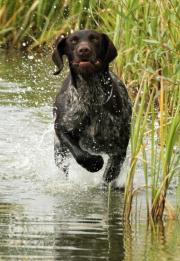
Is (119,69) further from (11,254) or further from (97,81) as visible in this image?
(11,254)

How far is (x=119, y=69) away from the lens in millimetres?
11477

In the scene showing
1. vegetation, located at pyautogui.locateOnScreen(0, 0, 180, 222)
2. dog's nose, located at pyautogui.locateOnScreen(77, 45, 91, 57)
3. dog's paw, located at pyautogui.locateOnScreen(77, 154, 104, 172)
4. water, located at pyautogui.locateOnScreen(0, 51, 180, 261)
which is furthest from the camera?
dog's paw, located at pyautogui.locateOnScreen(77, 154, 104, 172)

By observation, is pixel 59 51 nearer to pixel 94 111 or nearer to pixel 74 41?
pixel 74 41

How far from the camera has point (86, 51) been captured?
343 inches

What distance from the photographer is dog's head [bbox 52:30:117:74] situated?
8.78m

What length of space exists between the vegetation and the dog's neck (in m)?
0.30

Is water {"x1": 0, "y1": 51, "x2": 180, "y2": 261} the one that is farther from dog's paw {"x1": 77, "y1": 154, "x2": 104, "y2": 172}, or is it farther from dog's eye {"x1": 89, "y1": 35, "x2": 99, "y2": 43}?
dog's eye {"x1": 89, "y1": 35, "x2": 99, "y2": 43}

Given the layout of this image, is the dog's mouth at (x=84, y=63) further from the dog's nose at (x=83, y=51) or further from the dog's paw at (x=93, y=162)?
the dog's paw at (x=93, y=162)

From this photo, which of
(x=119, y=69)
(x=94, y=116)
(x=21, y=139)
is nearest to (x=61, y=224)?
(x=94, y=116)

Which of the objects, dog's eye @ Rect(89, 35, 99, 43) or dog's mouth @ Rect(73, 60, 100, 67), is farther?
dog's eye @ Rect(89, 35, 99, 43)

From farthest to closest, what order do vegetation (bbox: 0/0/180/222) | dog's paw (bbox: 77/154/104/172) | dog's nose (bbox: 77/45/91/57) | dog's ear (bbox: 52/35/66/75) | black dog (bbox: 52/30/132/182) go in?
dog's ear (bbox: 52/35/66/75) → black dog (bbox: 52/30/132/182) → dog's paw (bbox: 77/154/104/172) → dog's nose (bbox: 77/45/91/57) → vegetation (bbox: 0/0/180/222)

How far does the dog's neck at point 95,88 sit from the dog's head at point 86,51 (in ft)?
0.43

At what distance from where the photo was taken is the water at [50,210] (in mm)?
6406

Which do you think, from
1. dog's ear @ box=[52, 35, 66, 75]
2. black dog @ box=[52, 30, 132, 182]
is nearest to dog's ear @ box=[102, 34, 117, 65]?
black dog @ box=[52, 30, 132, 182]
